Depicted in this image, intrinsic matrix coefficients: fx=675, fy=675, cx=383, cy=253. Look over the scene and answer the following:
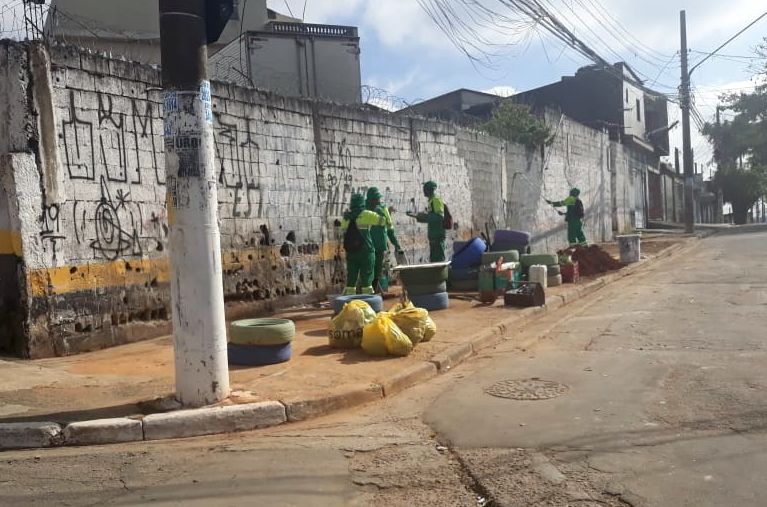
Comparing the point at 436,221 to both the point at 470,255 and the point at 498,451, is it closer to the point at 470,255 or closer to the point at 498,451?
the point at 470,255

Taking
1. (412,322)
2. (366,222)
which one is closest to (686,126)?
(366,222)

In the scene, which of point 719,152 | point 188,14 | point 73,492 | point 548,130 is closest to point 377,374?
point 73,492

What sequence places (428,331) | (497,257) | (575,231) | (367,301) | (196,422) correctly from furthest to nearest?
(575,231)
(497,257)
(367,301)
(428,331)
(196,422)

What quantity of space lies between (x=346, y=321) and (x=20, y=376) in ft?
10.9

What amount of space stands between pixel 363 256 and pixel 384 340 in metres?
3.32

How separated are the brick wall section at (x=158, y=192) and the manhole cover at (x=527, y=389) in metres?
4.75

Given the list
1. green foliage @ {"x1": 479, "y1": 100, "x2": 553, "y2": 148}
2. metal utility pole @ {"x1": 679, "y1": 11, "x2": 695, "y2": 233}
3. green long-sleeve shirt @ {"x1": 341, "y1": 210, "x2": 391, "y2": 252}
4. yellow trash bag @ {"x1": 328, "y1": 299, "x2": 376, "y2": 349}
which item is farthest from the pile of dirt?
metal utility pole @ {"x1": 679, "y1": 11, "x2": 695, "y2": 233}

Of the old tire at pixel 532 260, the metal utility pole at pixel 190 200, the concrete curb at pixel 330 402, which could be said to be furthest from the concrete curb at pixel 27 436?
the old tire at pixel 532 260

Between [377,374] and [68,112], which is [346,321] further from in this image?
[68,112]

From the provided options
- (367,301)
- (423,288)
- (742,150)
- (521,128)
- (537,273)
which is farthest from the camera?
(742,150)

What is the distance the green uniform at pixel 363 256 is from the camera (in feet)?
34.1

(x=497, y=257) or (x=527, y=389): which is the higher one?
(x=497, y=257)

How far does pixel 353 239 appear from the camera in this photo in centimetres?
1045

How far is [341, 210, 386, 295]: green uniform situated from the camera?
409 inches
